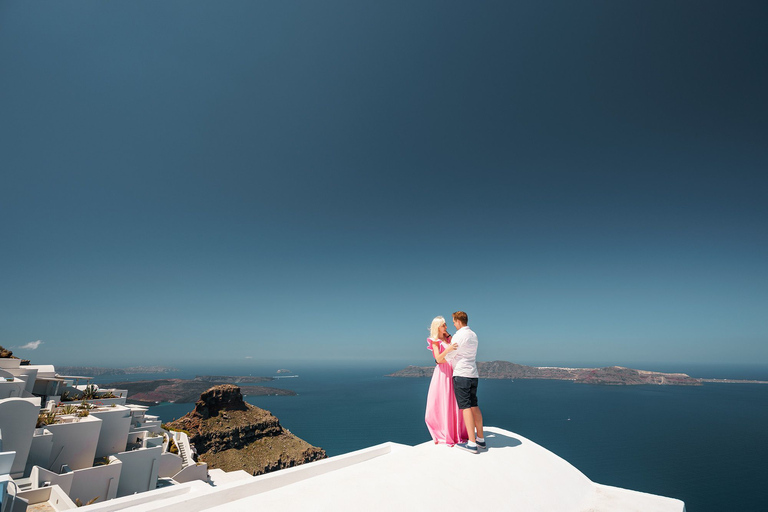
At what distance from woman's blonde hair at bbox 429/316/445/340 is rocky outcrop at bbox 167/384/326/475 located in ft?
145

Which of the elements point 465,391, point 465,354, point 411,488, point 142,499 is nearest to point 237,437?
point 142,499

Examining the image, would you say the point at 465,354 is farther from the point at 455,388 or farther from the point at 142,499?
the point at 142,499

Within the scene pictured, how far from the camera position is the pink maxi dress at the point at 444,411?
4.81m

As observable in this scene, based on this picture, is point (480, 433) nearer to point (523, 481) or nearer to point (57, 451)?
point (523, 481)

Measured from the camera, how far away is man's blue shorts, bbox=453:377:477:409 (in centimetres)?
457

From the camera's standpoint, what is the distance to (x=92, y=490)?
13.5 m

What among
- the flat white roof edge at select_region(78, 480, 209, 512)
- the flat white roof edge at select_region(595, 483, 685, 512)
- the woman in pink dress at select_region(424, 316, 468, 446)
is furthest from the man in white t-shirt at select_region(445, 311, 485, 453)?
the flat white roof edge at select_region(78, 480, 209, 512)

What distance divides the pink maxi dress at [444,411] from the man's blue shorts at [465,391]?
1.05 feet

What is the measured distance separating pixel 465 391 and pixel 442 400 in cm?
58

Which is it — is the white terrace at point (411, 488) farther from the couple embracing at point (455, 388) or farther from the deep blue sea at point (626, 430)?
the deep blue sea at point (626, 430)

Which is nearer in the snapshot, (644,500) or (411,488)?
(411,488)

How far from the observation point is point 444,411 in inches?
193

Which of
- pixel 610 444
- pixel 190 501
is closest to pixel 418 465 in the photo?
pixel 190 501

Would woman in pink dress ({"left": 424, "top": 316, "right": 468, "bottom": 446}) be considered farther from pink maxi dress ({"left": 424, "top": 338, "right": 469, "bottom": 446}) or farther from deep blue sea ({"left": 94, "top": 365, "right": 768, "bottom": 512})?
deep blue sea ({"left": 94, "top": 365, "right": 768, "bottom": 512})
